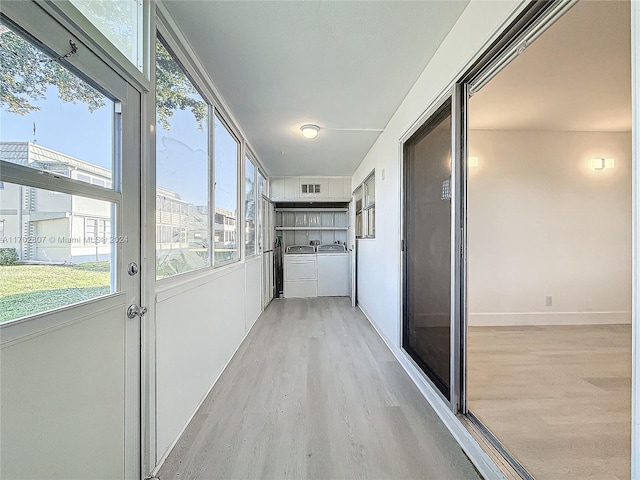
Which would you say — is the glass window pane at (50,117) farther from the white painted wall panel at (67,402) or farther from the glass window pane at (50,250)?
the white painted wall panel at (67,402)

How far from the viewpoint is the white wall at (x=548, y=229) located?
11.5 feet

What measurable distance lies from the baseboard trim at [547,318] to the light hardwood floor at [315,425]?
4.99 feet

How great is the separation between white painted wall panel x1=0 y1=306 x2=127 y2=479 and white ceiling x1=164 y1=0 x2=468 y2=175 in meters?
1.64

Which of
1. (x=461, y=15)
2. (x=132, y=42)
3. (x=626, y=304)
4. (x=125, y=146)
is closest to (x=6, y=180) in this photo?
(x=125, y=146)

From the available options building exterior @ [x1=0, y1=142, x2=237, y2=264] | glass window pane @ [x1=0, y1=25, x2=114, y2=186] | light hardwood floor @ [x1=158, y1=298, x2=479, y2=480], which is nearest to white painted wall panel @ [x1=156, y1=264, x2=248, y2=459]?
light hardwood floor @ [x1=158, y1=298, x2=479, y2=480]

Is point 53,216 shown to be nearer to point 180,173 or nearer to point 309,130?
point 180,173

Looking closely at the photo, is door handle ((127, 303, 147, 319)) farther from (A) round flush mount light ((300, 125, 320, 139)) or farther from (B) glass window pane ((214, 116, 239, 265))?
(A) round flush mount light ((300, 125, 320, 139))

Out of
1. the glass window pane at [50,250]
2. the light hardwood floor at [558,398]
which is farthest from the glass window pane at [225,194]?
the light hardwood floor at [558,398]

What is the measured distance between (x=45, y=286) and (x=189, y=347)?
105 cm

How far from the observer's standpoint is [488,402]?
1908 mm

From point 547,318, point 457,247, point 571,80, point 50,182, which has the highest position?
point 571,80

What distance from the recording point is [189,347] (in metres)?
1.81

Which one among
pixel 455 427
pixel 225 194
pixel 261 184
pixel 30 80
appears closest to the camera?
pixel 30 80

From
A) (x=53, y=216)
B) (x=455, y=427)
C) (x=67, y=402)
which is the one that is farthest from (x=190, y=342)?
(x=455, y=427)
